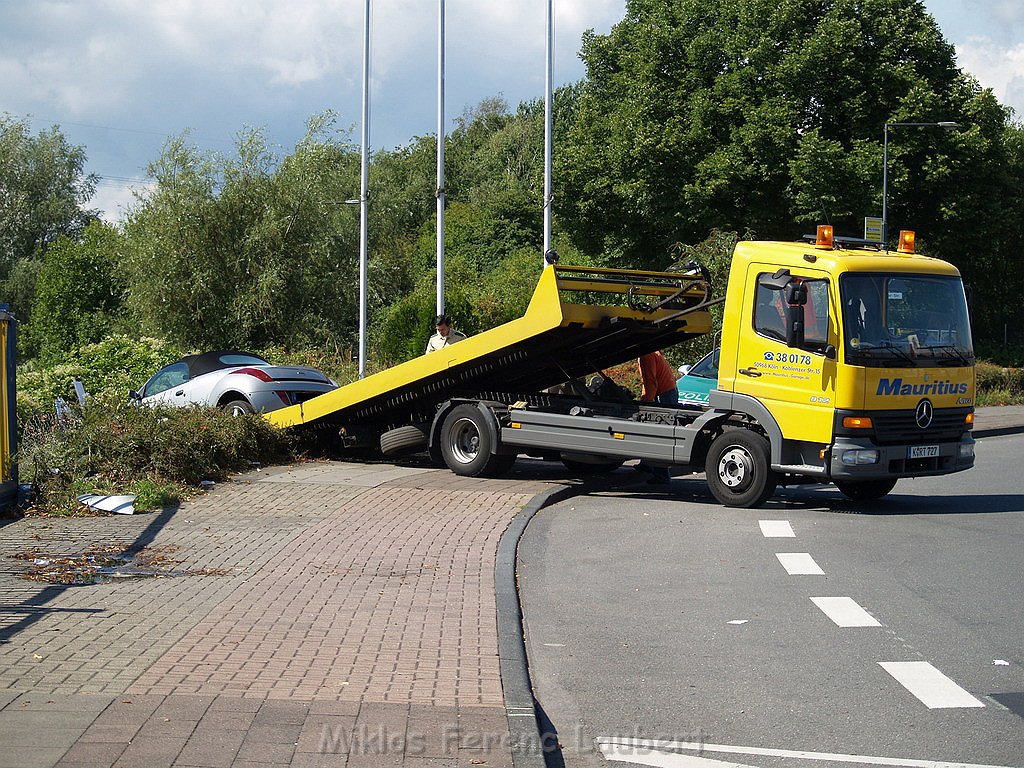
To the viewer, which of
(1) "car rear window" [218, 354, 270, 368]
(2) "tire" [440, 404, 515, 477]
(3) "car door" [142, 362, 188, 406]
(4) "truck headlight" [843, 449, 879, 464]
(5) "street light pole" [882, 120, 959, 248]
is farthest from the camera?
(5) "street light pole" [882, 120, 959, 248]

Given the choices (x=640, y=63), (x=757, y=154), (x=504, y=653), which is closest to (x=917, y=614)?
(x=504, y=653)

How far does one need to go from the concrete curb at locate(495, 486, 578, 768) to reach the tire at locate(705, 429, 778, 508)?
3.24 meters

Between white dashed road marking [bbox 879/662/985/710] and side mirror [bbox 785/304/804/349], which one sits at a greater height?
side mirror [bbox 785/304/804/349]

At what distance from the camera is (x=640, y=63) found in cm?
4047

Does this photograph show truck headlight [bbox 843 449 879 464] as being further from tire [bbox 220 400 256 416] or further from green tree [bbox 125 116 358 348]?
green tree [bbox 125 116 358 348]

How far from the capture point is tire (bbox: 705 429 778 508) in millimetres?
12398

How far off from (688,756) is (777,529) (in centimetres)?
648

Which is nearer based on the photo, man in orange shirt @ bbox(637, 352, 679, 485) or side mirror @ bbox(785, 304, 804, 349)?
side mirror @ bbox(785, 304, 804, 349)

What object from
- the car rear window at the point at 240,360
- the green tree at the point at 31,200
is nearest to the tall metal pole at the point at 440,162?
the car rear window at the point at 240,360

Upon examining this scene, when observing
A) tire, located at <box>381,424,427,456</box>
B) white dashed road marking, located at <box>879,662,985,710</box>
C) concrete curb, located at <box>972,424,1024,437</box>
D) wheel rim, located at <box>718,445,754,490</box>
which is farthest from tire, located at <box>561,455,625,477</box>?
concrete curb, located at <box>972,424,1024,437</box>

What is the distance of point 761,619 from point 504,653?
83.5 inches

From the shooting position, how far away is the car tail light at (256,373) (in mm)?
16719

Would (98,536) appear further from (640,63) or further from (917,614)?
(640,63)

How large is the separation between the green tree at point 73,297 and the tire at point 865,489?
3261 centimetres
